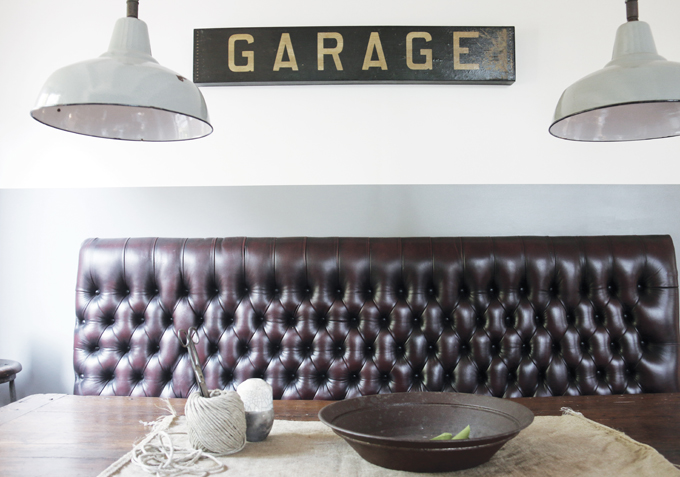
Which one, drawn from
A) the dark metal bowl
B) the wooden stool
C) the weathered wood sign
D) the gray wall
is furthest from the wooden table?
the weathered wood sign

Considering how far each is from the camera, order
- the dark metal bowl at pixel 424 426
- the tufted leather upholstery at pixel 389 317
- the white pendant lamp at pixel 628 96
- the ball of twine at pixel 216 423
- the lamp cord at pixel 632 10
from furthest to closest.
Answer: the tufted leather upholstery at pixel 389 317
the lamp cord at pixel 632 10
the white pendant lamp at pixel 628 96
the ball of twine at pixel 216 423
the dark metal bowl at pixel 424 426

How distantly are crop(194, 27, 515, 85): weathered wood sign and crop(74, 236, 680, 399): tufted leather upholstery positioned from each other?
0.70m

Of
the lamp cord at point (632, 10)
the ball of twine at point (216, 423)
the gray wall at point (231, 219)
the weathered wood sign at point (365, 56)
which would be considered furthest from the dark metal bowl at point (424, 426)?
the weathered wood sign at point (365, 56)

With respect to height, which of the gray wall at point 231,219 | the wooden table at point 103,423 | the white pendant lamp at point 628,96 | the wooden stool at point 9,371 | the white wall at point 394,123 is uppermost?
the white wall at point 394,123

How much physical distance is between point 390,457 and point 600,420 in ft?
1.87

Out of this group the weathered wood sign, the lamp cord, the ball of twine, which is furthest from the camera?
the weathered wood sign

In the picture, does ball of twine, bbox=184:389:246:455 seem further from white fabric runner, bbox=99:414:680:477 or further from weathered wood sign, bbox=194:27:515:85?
weathered wood sign, bbox=194:27:515:85

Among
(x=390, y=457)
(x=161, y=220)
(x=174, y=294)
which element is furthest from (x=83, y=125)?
(x=390, y=457)

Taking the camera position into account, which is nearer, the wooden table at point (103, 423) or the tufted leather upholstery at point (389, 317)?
the wooden table at point (103, 423)

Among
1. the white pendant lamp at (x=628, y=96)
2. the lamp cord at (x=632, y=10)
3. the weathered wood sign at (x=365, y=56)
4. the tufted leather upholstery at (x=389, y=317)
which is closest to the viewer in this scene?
the white pendant lamp at (x=628, y=96)

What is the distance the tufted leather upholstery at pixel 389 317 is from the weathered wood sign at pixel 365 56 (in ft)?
2.31

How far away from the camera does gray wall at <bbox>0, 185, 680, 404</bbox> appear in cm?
197

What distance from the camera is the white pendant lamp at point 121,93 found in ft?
3.04

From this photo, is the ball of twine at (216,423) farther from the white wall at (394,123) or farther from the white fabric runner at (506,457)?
the white wall at (394,123)
